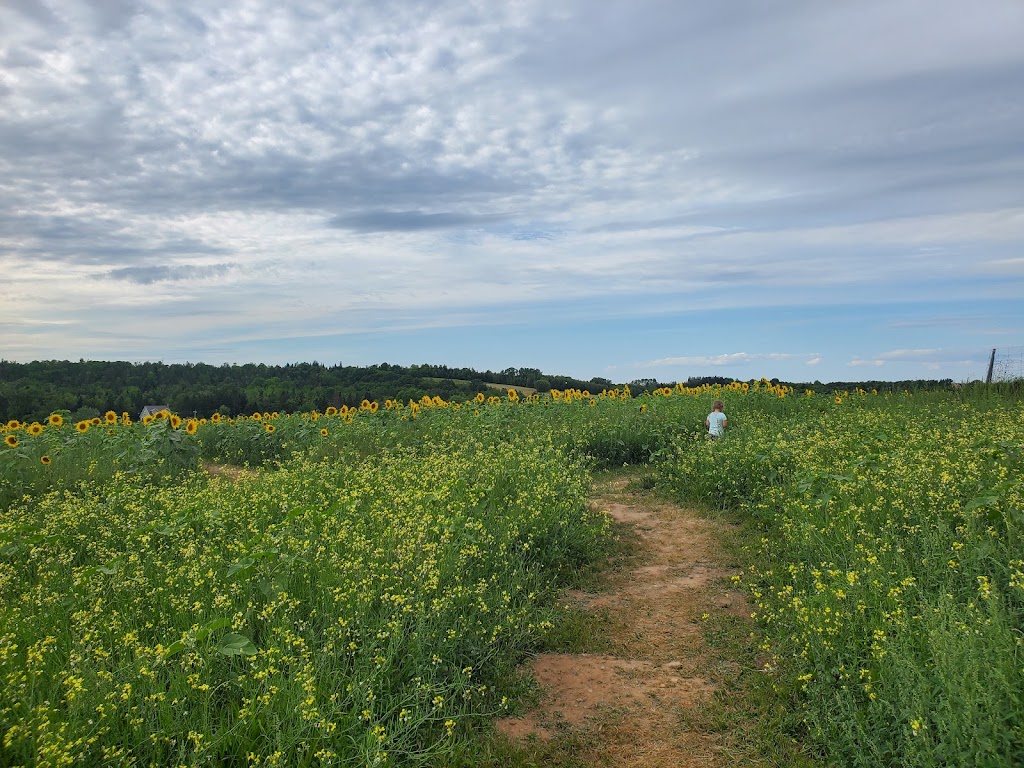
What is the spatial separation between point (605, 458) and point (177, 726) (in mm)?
10471

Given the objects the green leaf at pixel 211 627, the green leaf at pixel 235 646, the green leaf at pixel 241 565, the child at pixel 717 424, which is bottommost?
the green leaf at pixel 235 646

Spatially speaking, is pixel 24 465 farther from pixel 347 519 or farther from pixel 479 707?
pixel 479 707

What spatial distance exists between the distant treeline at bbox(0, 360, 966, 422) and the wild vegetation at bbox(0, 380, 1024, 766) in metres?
11.2

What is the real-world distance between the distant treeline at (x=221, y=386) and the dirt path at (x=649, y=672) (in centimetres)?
1295

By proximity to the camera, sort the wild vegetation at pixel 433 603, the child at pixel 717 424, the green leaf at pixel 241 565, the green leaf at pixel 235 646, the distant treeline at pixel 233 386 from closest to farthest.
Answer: the wild vegetation at pixel 433 603, the green leaf at pixel 235 646, the green leaf at pixel 241 565, the child at pixel 717 424, the distant treeline at pixel 233 386

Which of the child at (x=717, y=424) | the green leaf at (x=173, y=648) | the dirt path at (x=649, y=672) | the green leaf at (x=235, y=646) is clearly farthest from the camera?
the child at (x=717, y=424)

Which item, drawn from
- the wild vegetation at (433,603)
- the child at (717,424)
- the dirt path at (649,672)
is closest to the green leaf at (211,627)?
the wild vegetation at (433,603)

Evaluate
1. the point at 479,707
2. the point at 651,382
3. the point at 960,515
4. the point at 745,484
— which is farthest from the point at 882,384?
the point at 479,707

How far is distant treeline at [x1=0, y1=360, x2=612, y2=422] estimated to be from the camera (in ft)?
67.9

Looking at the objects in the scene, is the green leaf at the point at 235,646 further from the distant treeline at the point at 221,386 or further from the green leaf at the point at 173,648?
the distant treeline at the point at 221,386

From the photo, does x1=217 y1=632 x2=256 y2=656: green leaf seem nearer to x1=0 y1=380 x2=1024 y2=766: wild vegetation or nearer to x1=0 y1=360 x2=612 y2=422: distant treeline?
x1=0 y1=380 x2=1024 y2=766: wild vegetation

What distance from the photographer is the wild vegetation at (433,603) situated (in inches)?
146

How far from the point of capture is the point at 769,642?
526cm

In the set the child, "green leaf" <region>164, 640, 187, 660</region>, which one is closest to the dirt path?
"green leaf" <region>164, 640, 187, 660</region>
